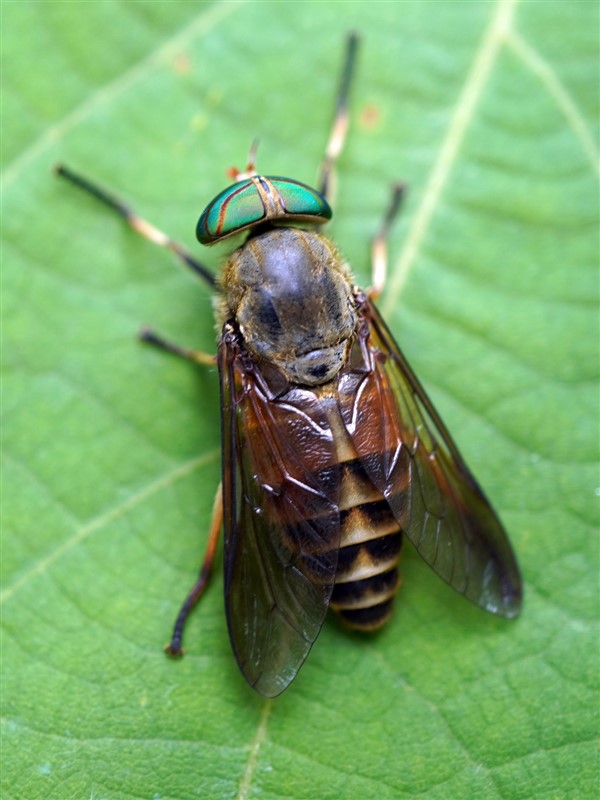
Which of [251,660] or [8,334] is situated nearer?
[251,660]

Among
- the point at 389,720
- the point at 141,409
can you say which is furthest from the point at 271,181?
the point at 389,720

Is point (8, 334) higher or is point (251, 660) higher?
point (8, 334)

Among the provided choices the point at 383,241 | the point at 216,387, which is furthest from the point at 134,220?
the point at 383,241

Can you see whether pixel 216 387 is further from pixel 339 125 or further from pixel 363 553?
pixel 339 125

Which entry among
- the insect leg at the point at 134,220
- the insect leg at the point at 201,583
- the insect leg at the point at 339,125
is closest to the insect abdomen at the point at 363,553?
the insect leg at the point at 201,583

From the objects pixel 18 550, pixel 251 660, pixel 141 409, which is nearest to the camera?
pixel 251 660

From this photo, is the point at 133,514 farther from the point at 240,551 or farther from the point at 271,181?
the point at 271,181
